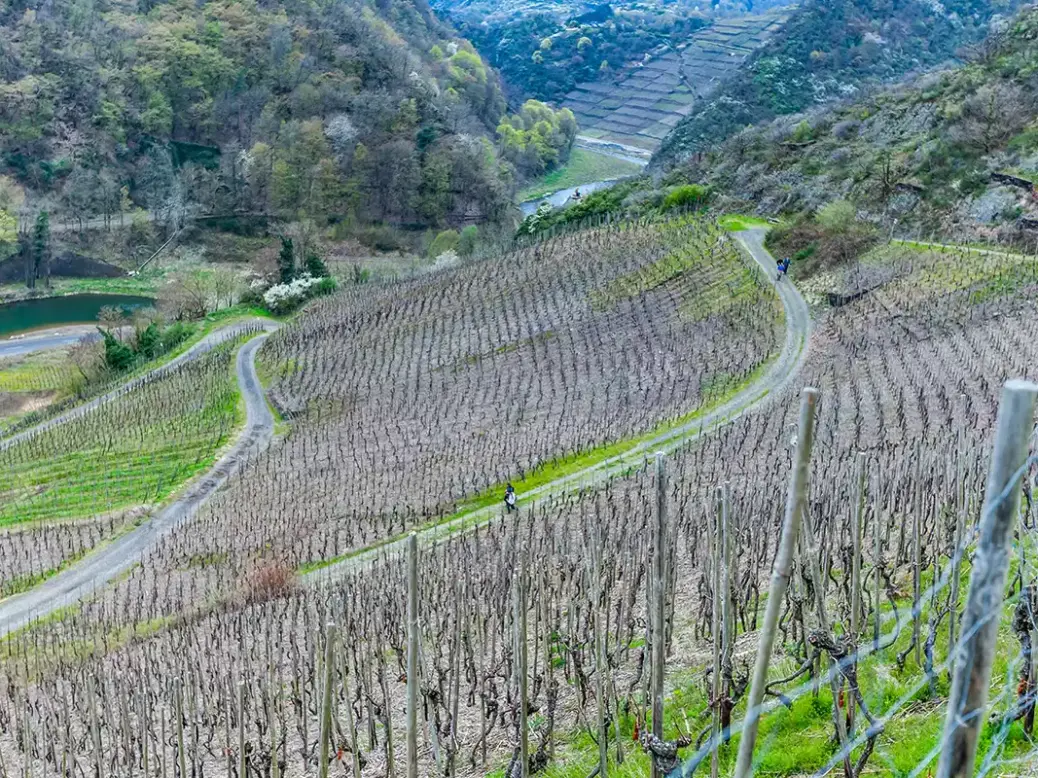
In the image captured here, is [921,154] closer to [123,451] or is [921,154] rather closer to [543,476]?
[543,476]

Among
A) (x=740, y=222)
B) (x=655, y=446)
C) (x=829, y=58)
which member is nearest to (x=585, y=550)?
(x=655, y=446)

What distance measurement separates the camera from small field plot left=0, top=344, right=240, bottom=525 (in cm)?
3156

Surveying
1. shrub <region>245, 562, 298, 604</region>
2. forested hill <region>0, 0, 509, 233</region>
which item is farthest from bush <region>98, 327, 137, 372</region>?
forested hill <region>0, 0, 509, 233</region>

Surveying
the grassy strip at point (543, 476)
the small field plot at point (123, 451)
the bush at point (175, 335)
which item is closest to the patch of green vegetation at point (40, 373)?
the bush at point (175, 335)

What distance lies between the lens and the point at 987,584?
3.23 meters

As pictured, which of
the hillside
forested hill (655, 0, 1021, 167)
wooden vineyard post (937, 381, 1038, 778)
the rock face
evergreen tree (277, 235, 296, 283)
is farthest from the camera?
forested hill (655, 0, 1021, 167)

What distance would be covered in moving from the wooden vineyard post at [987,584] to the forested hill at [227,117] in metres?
89.9

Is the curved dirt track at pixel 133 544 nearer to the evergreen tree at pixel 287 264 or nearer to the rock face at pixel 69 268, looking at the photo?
the evergreen tree at pixel 287 264

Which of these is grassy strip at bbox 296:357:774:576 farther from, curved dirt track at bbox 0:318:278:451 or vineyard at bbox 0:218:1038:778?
curved dirt track at bbox 0:318:278:451

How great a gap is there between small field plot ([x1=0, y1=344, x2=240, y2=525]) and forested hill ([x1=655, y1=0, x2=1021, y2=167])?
59.2 m

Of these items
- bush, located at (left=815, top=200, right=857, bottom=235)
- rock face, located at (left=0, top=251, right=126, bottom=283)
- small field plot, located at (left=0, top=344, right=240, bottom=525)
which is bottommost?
rock face, located at (left=0, top=251, right=126, bottom=283)

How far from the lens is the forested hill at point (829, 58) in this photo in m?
96.9

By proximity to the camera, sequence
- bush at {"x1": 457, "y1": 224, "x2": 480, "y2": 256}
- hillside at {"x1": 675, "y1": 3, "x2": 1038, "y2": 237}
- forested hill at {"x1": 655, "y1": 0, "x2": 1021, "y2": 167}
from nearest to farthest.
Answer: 1. hillside at {"x1": 675, "y1": 3, "x2": 1038, "y2": 237}
2. bush at {"x1": 457, "y1": 224, "x2": 480, "y2": 256}
3. forested hill at {"x1": 655, "y1": 0, "x2": 1021, "y2": 167}

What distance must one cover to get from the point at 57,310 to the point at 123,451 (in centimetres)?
4246
